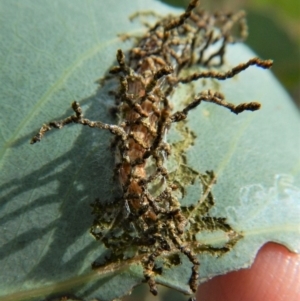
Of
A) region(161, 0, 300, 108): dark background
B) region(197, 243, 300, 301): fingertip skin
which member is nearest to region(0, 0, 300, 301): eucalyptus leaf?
region(197, 243, 300, 301): fingertip skin

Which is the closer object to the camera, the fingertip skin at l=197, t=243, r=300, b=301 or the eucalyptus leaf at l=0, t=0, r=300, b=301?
the eucalyptus leaf at l=0, t=0, r=300, b=301

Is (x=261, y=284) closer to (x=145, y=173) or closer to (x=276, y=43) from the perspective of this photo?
(x=145, y=173)

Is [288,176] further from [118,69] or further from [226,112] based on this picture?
[118,69]

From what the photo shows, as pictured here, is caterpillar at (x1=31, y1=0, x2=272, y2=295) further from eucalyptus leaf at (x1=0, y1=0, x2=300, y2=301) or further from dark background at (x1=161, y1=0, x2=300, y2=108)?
dark background at (x1=161, y1=0, x2=300, y2=108)

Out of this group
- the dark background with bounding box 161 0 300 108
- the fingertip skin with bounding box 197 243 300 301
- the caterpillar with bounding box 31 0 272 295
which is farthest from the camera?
the dark background with bounding box 161 0 300 108

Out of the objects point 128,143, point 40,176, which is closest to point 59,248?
point 40,176

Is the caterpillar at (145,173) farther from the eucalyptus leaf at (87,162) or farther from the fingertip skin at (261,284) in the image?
the fingertip skin at (261,284)

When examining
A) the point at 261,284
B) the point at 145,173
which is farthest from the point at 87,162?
the point at 261,284
